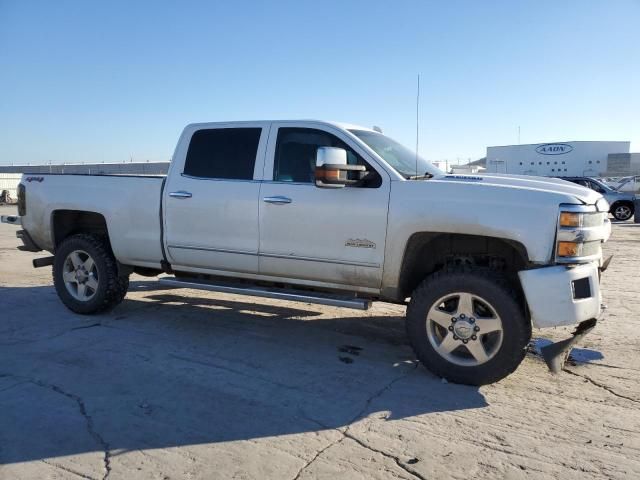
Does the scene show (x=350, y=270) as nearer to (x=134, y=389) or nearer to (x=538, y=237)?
(x=538, y=237)

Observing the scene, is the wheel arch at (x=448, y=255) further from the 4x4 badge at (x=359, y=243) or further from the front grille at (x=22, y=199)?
the front grille at (x=22, y=199)

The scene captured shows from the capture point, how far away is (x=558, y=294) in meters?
3.76

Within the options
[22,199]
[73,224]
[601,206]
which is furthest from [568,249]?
[22,199]

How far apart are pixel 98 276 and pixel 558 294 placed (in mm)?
4685

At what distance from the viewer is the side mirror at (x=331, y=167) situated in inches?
165

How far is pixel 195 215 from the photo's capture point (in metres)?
5.27

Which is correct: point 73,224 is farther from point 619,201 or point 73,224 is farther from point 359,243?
point 619,201

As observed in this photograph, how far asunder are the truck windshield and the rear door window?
1.05m

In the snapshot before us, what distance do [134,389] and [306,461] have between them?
1.62 m

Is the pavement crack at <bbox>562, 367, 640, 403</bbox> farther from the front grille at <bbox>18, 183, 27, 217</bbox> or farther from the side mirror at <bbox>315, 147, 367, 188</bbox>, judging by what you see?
the front grille at <bbox>18, 183, 27, 217</bbox>

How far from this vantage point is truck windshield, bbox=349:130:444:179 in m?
4.80

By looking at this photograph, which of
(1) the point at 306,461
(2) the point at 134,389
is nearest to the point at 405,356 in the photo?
(1) the point at 306,461

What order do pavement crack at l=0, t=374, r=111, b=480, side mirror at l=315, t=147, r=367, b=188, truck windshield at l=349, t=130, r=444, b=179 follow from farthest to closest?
truck windshield at l=349, t=130, r=444, b=179, side mirror at l=315, t=147, r=367, b=188, pavement crack at l=0, t=374, r=111, b=480

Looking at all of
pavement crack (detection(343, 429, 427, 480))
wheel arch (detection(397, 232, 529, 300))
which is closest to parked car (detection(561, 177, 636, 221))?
wheel arch (detection(397, 232, 529, 300))
